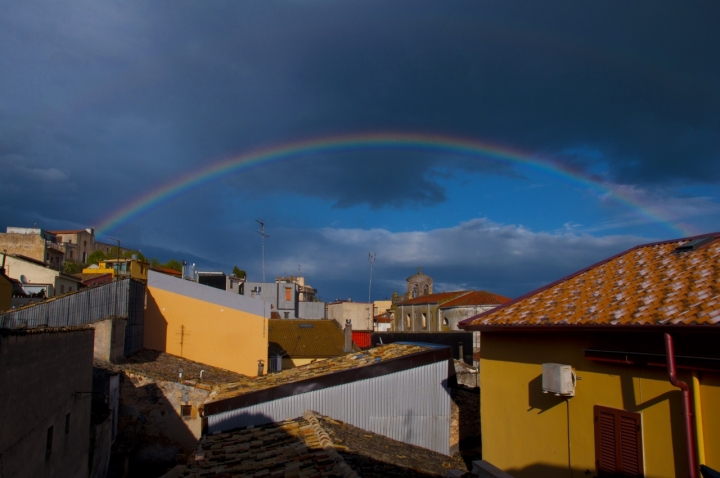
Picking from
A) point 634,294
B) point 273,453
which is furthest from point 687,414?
point 273,453

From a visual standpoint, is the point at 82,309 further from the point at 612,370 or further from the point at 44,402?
the point at 612,370

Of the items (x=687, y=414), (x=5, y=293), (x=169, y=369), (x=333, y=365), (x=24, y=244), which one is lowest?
(x=169, y=369)

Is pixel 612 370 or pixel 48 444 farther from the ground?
pixel 612 370

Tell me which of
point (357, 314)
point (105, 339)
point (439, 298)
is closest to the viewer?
point (105, 339)

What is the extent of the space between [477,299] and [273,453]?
48.3m

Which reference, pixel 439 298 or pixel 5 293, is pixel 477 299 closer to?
pixel 439 298

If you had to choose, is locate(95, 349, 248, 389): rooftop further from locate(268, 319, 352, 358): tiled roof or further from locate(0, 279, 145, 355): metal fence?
locate(268, 319, 352, 358): tiled roof

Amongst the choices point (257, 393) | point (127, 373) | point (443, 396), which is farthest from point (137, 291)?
point (443, 396)

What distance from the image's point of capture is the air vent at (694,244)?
414 inches

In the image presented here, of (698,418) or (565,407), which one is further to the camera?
(565,407)

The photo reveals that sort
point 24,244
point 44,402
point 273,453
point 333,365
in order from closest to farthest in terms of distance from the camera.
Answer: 1. point 273,453
2. point 44,402
3. point 333,365
4. point 24,244

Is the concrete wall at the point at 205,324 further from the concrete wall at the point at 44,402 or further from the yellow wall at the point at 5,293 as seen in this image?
the concrete wall at the point at 44,402

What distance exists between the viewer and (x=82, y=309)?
20859 mm

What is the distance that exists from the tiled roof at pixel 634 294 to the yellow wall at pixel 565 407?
0.45 metres
